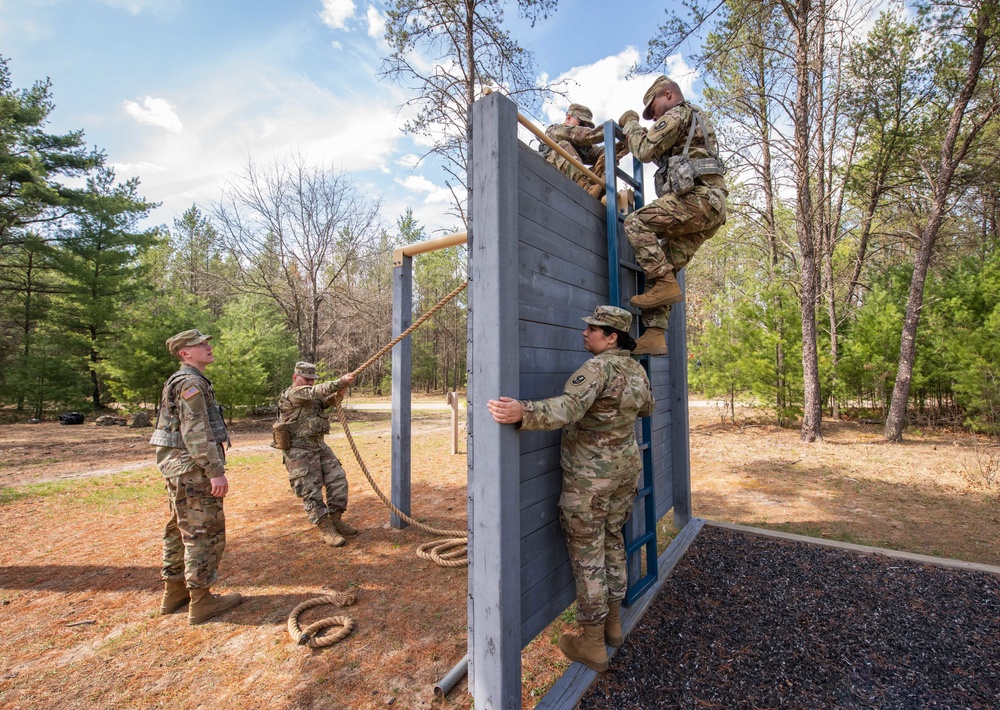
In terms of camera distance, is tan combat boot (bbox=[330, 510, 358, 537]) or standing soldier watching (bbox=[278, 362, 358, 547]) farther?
tan combat boot (bbox=[330, 510, 358, 537])

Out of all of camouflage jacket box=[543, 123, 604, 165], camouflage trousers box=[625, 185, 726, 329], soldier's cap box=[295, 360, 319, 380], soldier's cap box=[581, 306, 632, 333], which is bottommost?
soldier's cap box=[295, 360, 319, 380]

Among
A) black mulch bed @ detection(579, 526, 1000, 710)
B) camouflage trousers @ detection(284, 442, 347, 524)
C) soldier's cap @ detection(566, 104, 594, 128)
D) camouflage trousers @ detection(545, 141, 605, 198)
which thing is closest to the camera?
black mulch bed @ detection(579, 526, 1000, 710)

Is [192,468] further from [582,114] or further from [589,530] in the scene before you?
[582,114]

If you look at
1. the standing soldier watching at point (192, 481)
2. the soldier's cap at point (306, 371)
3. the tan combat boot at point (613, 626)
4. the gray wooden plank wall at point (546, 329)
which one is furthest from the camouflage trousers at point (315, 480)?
the tan combat boot at point (613, 626)

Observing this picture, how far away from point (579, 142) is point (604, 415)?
260 centimetres

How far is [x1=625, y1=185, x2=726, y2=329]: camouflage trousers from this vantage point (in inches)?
114

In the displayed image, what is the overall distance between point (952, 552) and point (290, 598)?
562cm

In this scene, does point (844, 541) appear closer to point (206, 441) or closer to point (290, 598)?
point (290, 598)

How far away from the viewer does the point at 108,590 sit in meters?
3.56

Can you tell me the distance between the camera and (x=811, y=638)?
2.75m

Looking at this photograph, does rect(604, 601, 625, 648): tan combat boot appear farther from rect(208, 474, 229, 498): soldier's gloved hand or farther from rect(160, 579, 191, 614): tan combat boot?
rect(160, 579, 191, 614): tan combat boot

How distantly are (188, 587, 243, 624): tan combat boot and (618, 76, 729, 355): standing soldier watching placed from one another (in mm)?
3461

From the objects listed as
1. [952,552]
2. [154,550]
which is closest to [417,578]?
[154,550]

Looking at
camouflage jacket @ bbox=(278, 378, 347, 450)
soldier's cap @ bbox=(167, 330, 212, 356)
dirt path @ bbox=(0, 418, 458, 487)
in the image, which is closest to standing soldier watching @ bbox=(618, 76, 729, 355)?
camouflage jacket @ bbox=(278, 378, 347, 450)
